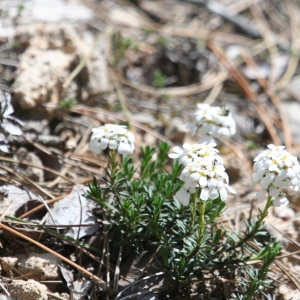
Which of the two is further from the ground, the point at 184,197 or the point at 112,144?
the point at 112,144

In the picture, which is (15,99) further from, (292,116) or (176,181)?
(292,116)

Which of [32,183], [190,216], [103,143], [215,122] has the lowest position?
[32,183]

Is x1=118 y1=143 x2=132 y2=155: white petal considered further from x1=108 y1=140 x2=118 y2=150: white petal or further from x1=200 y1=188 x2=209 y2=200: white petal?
x1=200 y1=188 x2=209 y2=200: white petal

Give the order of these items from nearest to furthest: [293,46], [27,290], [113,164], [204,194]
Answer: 1. [204,194]
2. [27,290]
3. [113,164]
4. [293,46]

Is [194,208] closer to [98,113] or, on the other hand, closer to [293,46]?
[98,113]

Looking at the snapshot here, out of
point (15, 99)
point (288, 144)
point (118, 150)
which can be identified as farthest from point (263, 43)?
point (118, 150)

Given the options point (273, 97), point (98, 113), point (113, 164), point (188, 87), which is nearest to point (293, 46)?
point (273, 97)
